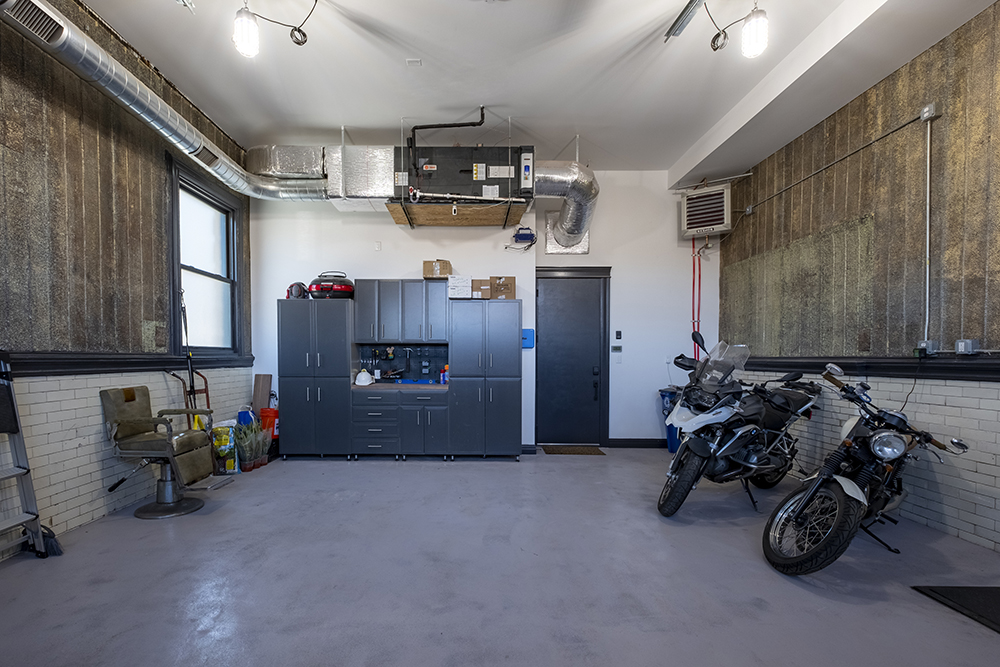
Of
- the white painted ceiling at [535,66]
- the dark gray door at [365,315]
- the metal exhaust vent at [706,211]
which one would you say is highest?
the white painted ceiling at [535,66]

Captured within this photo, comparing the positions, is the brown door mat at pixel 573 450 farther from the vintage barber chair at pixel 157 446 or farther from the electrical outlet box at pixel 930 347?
the vintage barber chair at pixel 157 446

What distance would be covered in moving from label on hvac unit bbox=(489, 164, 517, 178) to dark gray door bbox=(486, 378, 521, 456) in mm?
2251

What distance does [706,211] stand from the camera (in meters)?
5.16

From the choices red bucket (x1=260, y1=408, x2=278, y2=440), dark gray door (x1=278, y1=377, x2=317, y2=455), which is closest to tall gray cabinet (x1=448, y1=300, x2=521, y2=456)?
dark gray door (x1=278, y1=377, x2=317, y2=455)

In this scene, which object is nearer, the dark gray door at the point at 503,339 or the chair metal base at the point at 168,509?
the chair metal base at the point at 168,509

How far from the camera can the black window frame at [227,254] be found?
12.5 feet

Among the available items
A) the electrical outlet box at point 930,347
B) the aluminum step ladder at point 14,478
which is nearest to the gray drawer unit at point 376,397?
the aluminum step ladder at point 14,478

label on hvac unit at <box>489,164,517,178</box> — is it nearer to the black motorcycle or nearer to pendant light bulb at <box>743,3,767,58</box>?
pendant light bulb at <box>743,3,767,58</box>

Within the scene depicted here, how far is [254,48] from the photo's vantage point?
2.53 meters

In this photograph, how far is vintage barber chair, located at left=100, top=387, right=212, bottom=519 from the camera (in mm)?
3014

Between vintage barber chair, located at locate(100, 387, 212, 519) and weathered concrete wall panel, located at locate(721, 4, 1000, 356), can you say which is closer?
weathered concrete wall panel, located at locate(721, 4, 1000, 356)

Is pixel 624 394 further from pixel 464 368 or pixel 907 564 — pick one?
pixel 907 564

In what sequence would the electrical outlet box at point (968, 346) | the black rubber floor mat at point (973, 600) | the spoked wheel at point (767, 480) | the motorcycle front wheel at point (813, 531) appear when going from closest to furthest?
the black rubber floor mat at point (973, 600)
the motorcycle front wheel at point (813, 531)
the electrical outlet box at point (968, 346)
the spoked wheel at point (767, 480)

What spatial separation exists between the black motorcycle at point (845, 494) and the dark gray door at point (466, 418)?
296 cm
